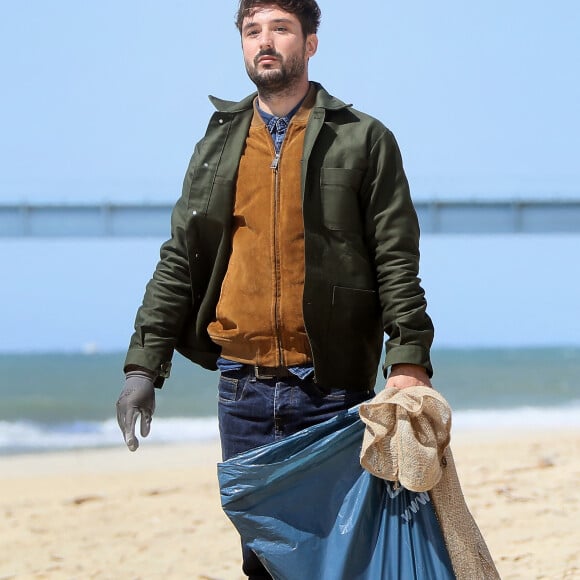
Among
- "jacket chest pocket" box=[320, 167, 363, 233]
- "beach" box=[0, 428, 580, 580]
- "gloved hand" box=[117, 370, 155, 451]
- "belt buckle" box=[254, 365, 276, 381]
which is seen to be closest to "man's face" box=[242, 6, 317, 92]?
"jacket chest pocket" box=[320, 167, 363, 233]

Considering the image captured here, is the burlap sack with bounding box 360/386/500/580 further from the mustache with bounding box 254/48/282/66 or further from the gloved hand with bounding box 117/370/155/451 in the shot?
the mustache with bounding box 254/48/282/66

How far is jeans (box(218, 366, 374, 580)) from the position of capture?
2.43 meters

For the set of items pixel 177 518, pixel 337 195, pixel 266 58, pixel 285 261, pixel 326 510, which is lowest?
pixel 177 518

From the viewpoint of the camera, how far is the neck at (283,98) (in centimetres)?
251

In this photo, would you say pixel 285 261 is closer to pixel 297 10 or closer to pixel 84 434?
pixel 297 10

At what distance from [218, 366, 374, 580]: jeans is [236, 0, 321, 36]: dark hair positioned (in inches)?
33.5

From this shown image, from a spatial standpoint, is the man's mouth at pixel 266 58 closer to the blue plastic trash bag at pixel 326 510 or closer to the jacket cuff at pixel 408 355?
the jacket cuff at pixel 408 355

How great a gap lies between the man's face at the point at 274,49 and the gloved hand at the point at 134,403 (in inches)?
30.6

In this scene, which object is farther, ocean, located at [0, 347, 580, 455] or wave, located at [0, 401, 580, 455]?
ocean, located at [0, 347, 580, 455]

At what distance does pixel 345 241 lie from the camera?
7.86 feet

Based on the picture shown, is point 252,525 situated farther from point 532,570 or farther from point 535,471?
point 535,471

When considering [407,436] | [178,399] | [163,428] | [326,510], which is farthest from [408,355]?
[178,399]

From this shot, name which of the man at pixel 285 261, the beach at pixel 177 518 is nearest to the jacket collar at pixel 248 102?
the man at pixel 285 261

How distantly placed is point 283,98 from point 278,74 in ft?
0.23
